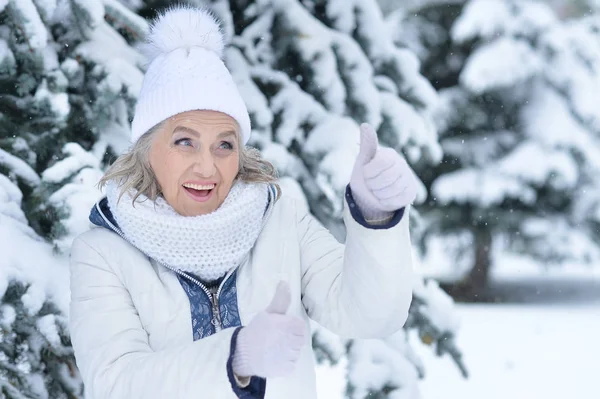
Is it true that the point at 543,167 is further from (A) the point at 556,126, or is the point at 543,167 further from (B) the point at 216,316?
(B) the point at 216,316

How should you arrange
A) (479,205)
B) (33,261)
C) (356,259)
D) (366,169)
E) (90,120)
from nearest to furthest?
(366,169) < (356,259) < (33,261) < (90,120) < (479,205)

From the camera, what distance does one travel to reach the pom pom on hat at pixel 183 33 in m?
2.13

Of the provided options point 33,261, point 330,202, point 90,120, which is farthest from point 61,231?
point 330,202

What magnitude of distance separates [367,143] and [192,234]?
534 mm

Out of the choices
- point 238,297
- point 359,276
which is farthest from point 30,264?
point 359,276

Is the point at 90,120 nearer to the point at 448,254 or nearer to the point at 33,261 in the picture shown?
the point at 33,261

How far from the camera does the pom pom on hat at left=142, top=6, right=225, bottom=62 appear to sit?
6.98 ft

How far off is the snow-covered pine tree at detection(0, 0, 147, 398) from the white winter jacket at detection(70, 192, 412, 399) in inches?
26.2

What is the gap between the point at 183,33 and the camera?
2127 millimetres

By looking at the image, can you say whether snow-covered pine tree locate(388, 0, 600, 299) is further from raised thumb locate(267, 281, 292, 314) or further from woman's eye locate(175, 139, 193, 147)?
raised thumb locate(267, 281, 292, 314)

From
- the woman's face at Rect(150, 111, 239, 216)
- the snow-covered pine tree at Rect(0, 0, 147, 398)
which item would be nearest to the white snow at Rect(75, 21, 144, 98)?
the snow-covered pine tree at Rect(0, 0, 147, 398)

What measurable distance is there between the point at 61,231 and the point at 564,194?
24.8 ft

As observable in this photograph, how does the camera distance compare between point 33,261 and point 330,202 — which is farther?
point 330,202

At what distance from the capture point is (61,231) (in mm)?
2723
